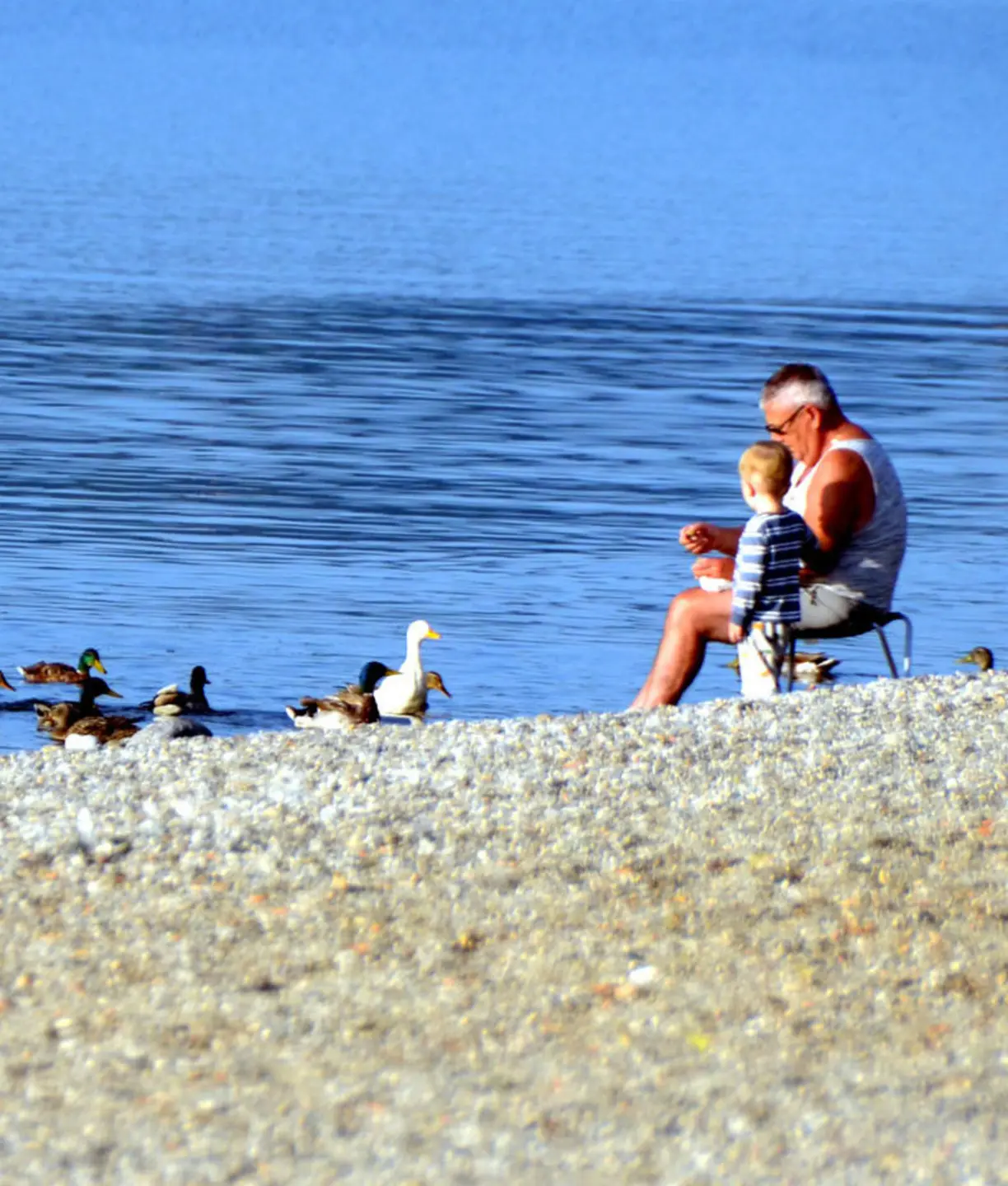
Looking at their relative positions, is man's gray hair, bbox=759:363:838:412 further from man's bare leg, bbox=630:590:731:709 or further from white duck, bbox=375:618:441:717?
white duck, bbox=375:618:441:717

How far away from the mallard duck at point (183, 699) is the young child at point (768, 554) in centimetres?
345

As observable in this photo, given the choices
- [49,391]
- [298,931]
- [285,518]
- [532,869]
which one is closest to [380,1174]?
[298,931]

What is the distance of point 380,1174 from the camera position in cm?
452

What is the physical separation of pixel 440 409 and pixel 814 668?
11216 millimetres

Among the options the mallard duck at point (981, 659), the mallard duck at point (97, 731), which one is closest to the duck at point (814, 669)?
the mallard duck at point (981, 659)

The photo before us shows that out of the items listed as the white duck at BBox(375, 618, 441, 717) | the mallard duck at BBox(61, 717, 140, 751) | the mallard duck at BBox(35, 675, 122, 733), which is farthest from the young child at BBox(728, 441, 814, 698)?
the mallard duck at BBox(35, 675, 122, 733)

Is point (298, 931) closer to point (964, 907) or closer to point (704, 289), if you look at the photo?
point (964, 907)

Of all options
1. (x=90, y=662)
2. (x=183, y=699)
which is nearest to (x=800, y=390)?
(x=183, y=699)

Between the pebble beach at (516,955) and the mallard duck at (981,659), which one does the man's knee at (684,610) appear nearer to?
the pebble beach at (516,955)

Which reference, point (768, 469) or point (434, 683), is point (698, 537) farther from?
point (434, 683)

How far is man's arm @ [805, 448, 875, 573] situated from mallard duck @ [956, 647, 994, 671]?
3493mm

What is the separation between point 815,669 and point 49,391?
12907mm

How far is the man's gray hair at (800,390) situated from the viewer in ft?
29.8

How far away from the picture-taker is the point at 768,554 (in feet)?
28.0
